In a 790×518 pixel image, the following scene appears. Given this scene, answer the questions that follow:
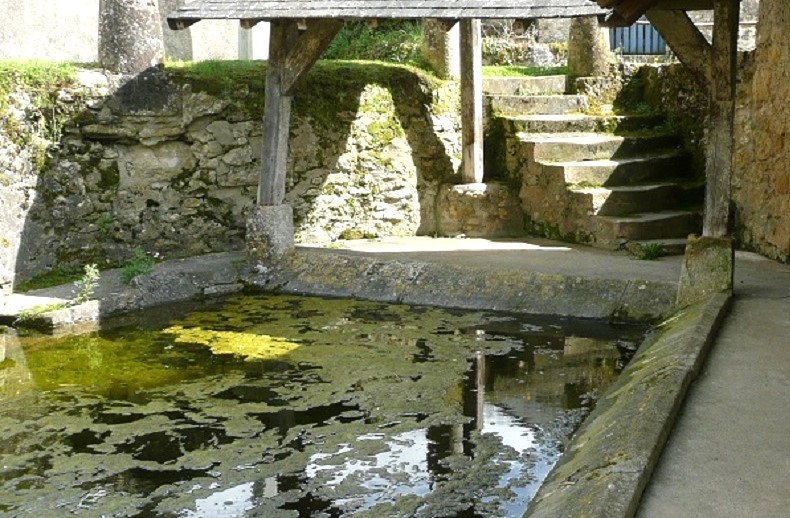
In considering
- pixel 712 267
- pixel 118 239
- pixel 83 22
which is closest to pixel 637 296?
pixel 712 267

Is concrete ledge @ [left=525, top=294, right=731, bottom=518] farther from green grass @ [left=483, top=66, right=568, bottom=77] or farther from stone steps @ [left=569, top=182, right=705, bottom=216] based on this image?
green grass @ [left=483, top=66, right=568, bottom=77]

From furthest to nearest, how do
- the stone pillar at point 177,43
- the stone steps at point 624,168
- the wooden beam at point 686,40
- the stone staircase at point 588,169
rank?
the stone pillar at point 177,43 < the stone steps at point 624,168 < the stone staircase at point 588,169 < the wooden beam at point 686,40

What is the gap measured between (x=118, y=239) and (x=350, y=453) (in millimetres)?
5444

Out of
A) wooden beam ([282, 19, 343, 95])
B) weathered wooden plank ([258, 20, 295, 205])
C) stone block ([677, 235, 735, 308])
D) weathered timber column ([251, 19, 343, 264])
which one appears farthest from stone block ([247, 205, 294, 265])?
stone block ([677, 235, 735, 308])

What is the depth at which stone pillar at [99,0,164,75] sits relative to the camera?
1011 cm

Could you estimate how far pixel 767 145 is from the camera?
9117 mm

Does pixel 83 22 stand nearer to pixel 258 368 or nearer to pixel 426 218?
pixel 426 218

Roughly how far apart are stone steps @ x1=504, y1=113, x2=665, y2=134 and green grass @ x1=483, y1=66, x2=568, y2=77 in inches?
35.5

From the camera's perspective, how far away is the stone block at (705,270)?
745 cm

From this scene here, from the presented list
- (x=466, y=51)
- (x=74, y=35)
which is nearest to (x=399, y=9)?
(x=466, y=51)

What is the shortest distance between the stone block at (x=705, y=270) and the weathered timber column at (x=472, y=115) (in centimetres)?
416

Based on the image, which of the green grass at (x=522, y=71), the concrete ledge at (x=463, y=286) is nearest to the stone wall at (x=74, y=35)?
the green grass at (x=522, y=71)

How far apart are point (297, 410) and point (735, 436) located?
255cm

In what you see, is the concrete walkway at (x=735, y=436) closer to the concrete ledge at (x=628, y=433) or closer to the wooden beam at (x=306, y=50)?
the concrete ledge at (x=628, y=433)
